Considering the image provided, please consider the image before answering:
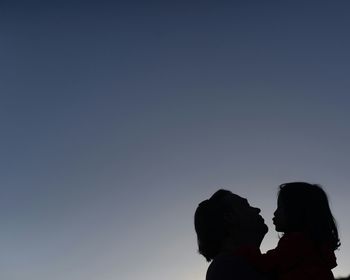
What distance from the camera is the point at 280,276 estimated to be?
345 cm

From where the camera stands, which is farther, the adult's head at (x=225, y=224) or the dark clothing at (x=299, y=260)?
the adult's head at (x=225, y=224)

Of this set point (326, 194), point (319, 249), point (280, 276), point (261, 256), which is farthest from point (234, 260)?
point (326, 194)

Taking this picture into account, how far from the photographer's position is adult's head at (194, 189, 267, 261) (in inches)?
146

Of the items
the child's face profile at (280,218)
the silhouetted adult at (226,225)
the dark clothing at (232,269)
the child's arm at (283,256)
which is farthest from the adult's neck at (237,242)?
the child's face profile at (280,218)

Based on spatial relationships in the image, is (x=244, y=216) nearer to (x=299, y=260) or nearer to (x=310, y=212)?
(x=299, y=260)

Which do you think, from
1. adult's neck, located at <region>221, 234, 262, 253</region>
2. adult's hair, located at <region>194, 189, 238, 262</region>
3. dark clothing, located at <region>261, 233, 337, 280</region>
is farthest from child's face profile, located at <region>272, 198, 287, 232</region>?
adult's hair, located at <region>194, 189, 238, 262</region>

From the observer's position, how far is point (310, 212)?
3.97 meters

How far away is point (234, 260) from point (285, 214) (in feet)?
3.49

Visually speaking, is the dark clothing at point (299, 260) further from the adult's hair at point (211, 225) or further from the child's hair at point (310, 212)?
the adult's hair at point (211, 225)

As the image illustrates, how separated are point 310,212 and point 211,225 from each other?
1.01 metres

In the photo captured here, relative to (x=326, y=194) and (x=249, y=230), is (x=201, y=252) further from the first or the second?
(x=326, y=194)

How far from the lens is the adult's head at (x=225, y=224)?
370cm

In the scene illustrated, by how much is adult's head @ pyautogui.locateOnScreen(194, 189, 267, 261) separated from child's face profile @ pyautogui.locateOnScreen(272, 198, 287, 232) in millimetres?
384

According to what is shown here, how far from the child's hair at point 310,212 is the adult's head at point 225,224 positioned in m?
0.42
